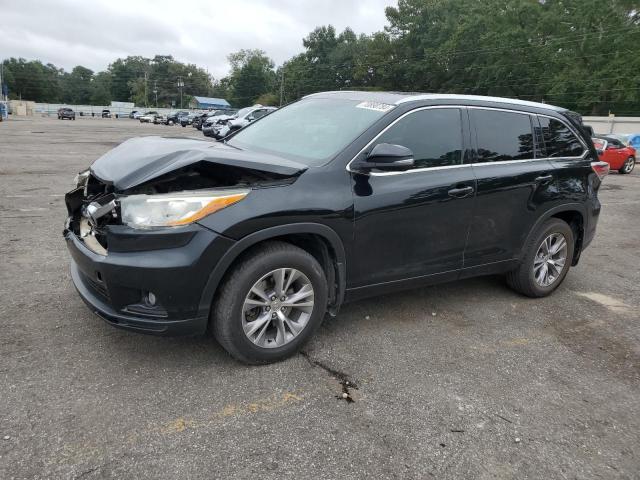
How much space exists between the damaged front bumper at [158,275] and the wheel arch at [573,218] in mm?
3019

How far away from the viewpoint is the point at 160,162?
3.08 metres

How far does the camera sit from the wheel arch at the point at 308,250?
2967mm

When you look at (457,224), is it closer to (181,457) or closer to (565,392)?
(565,392)

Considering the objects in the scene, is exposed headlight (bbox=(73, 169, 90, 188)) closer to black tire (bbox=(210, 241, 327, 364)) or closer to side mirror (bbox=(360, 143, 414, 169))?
black tire (bbox=(210, 241, 327, 364))

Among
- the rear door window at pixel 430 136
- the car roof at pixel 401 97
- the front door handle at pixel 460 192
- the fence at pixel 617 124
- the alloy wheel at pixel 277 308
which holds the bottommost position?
the alloy wheel at pixel 277 308

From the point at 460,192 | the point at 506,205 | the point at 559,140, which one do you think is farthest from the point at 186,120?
the point at 460,192

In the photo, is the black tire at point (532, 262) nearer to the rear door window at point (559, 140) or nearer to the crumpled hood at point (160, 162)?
the rear door window at point (559, 140)

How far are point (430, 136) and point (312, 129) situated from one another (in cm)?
92

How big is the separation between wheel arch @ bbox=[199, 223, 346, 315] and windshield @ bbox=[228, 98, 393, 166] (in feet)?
1.62

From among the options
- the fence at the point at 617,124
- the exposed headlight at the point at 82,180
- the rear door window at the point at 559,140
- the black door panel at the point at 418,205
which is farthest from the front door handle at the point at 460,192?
the fence at the point at 617,124

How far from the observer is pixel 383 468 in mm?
2436

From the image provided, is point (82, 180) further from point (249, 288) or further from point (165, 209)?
point (249, 288)

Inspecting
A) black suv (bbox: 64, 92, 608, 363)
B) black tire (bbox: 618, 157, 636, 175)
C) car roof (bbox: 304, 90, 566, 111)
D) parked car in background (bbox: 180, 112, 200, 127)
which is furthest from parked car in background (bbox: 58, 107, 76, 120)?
car roof (bbox: 304, 90, 566, 111)

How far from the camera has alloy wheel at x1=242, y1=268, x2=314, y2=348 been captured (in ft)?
10.3
